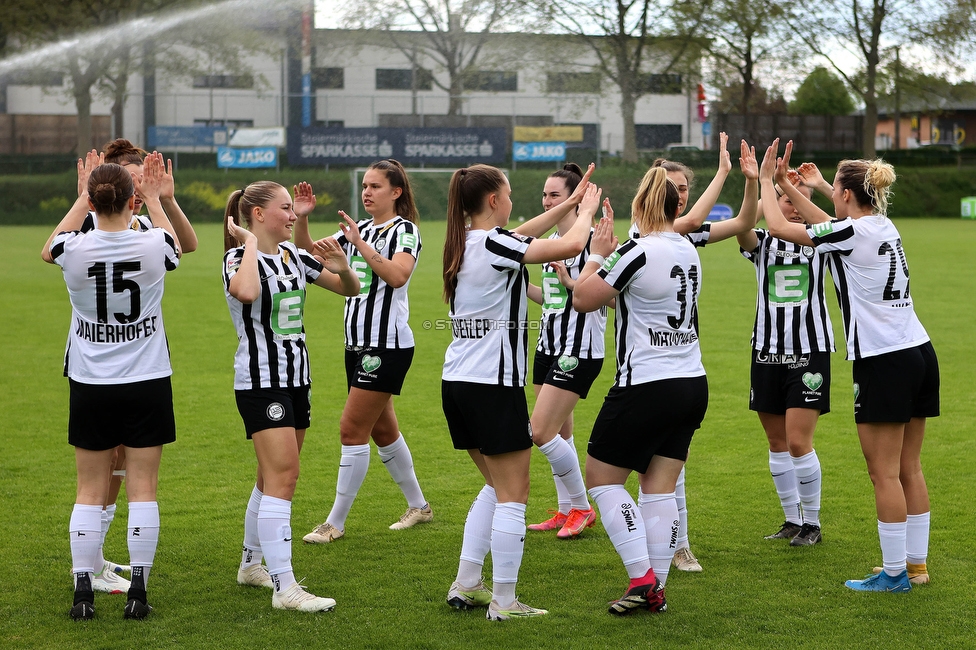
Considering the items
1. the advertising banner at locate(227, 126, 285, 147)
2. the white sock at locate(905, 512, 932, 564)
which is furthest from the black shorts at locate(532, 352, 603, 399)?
the advertising banner at locate(227, 126, 285, 147)

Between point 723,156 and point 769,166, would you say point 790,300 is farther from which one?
point 769,166

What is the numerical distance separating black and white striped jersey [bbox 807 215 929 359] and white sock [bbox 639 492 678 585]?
4.18ft

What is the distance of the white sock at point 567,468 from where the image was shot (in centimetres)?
599

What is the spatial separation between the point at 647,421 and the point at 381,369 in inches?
75.9

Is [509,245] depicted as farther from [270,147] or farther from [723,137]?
[270,147]

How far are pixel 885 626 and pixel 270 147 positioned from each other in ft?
130

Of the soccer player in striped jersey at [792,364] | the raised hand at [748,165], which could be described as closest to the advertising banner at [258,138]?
the soccer player in striped jersey at [792,364]

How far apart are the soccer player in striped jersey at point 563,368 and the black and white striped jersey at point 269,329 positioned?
5.36 feet

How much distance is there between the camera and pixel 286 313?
4.91 metres

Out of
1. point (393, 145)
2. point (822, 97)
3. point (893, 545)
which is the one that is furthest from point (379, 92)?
point (893, 545)

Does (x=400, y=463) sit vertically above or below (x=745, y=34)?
below

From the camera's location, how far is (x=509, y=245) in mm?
4570

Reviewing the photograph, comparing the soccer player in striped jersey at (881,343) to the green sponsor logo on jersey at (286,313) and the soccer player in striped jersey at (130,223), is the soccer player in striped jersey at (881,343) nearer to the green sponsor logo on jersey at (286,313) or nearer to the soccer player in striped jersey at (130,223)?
the green sponsor logo on jersey at (286,313)

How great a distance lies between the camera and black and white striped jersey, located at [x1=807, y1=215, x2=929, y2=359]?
4949 mm
